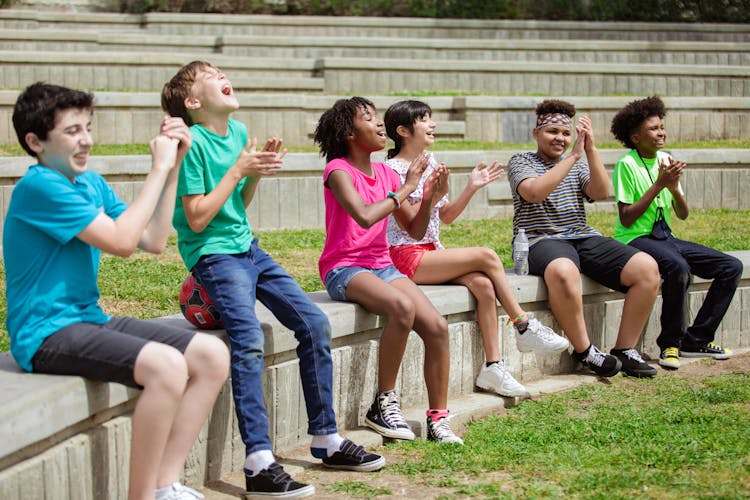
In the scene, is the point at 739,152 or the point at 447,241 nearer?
the point at 447,241

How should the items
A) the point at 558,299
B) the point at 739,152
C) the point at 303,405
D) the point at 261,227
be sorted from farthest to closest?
1. the point at 739,152
2. the point at 261,227
3. the point at 558,299
4. the point at 303,405

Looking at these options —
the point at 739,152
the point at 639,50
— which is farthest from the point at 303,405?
the point at 639,50

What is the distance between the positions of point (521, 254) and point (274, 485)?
Result: 2.56 m

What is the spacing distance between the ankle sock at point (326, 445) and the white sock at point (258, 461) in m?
0.42

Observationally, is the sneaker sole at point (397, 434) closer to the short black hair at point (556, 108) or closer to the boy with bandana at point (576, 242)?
the boy with bandana at point (576, 242)

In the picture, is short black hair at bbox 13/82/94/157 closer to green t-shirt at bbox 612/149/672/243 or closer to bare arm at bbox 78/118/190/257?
bare arm at bbox 78/118/190/257

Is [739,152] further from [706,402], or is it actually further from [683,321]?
[706,402]

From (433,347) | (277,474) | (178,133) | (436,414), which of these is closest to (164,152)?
(178,133)

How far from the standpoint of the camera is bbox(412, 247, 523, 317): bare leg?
18.0 ft

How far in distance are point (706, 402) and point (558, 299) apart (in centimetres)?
96

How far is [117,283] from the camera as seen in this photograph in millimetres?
6270

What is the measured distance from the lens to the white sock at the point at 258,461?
13.1ft

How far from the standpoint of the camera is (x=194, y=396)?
368cm

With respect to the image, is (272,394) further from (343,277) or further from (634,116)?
(634,116)
